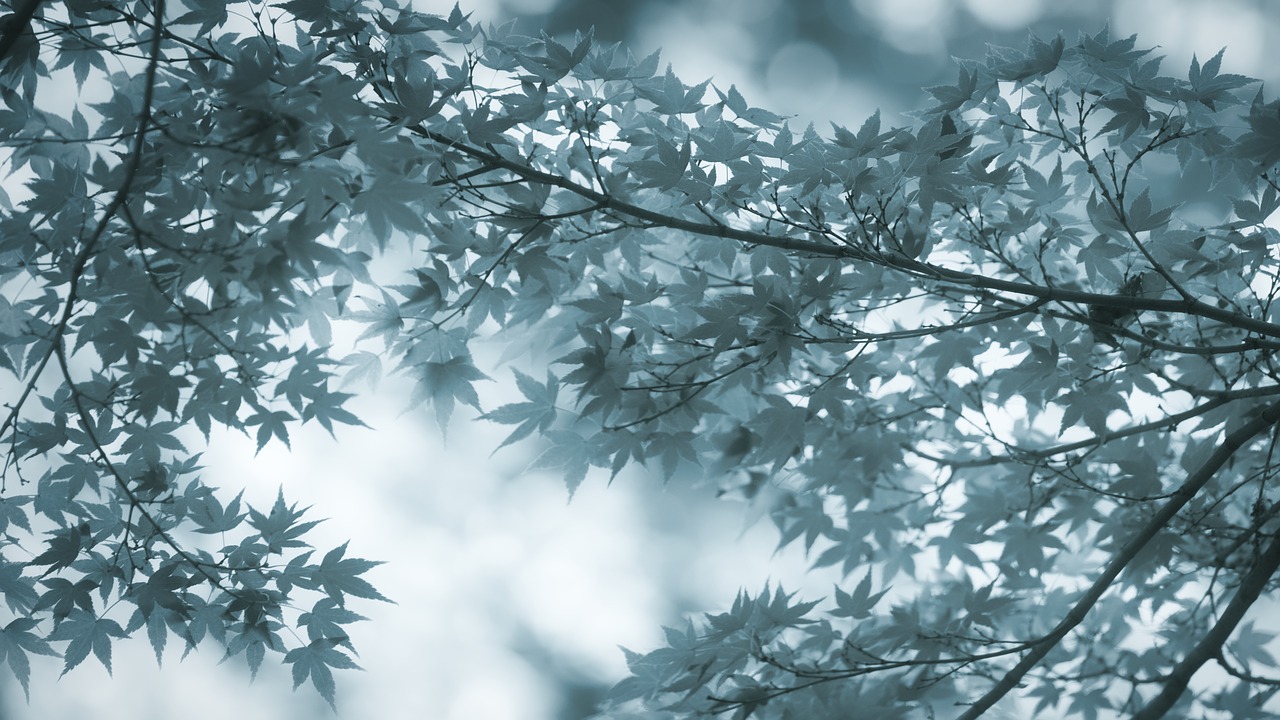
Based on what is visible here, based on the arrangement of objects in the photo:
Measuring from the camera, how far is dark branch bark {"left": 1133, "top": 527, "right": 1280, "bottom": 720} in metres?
1.57

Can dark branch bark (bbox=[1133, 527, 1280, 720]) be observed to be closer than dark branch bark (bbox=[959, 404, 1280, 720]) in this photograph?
No

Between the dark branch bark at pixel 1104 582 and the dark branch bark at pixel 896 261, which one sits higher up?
the dark branch bark at pixel 896 261

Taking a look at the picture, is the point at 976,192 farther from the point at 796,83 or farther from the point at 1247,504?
the point at 796,83

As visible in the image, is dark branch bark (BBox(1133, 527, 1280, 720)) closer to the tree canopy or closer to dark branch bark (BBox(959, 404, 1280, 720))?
the tree canopy

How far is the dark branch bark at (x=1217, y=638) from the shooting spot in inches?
61.8

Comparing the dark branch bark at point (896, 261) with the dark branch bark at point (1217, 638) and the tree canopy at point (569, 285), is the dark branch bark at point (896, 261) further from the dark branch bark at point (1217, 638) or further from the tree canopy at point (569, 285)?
the dark branch bark at point (1217, 638)

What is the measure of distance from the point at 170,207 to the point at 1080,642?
7.73 feet

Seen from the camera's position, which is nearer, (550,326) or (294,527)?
(294,527)

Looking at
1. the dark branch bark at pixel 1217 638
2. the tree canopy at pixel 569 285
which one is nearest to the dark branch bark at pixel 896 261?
the tree canopy at pixel 569 285

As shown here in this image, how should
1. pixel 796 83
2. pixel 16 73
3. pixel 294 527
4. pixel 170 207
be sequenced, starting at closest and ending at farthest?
pixel 170 207 → pixel 16 73 → pixel 294 527 → pixel 796 83

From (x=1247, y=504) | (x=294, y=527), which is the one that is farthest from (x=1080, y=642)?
(x=294, y=527)

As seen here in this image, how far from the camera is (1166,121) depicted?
1.47 m

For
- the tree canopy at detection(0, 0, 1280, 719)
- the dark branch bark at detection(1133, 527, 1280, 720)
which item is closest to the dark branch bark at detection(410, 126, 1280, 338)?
the tree canopy at detection(0, 0, 1280, 719)

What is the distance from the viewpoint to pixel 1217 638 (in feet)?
5.20
